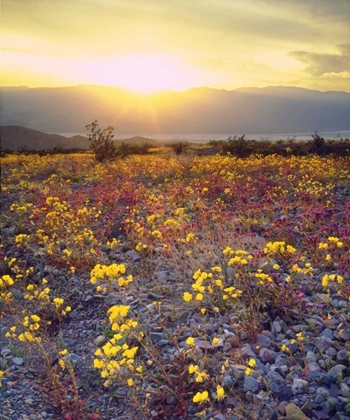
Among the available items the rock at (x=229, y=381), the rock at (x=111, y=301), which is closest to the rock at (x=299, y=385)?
the rock at (x=229, y=381)

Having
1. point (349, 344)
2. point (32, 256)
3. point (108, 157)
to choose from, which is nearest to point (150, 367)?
point (349, 344)

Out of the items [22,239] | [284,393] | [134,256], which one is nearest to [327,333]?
[284,393]

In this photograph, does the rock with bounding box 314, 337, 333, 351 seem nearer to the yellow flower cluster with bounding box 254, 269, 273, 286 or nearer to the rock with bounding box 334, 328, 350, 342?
the rock with bounding box 334, 328, 350, 342

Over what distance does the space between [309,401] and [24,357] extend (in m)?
2.86

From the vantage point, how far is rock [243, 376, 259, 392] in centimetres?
347

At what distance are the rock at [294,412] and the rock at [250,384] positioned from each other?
36 centimetres

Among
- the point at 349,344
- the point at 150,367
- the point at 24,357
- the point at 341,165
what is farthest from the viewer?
the point at 341,165

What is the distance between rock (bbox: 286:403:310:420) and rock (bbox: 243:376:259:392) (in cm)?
36

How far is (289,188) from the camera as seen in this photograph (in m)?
10.5

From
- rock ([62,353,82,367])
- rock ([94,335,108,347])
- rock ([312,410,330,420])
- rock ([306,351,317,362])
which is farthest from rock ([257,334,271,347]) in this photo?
rock ([62,353,82,367])

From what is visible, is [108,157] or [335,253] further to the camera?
[108,157]

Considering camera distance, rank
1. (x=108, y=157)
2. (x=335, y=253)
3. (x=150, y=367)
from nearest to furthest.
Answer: (x=150, y=367), (x=335, y=253), (x=108, y=157)

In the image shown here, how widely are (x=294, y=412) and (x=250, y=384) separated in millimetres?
467

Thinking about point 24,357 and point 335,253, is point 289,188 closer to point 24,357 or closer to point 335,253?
point 335,253
